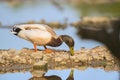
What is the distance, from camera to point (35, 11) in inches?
364

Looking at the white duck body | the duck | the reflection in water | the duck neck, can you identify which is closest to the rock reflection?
the duck

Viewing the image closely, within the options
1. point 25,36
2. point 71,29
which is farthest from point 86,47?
point 71,29

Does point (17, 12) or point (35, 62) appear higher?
point (17, 12)

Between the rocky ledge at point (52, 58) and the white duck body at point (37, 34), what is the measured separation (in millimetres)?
170

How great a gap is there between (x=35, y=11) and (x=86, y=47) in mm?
2980

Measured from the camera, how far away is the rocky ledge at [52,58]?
19.0ft

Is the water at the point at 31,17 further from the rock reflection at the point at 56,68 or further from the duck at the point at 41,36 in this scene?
the duck at the point at 41,36

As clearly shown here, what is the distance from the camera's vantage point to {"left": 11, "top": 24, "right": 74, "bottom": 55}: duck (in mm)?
6129

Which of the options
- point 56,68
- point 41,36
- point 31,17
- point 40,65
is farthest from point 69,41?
point 31,17

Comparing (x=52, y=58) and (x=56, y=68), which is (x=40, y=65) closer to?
(x=56, y=68)

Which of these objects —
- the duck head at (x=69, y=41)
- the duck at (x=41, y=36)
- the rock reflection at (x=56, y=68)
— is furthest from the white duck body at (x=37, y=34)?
the rock reflection at (x=56, y=68)

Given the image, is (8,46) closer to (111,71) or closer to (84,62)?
(84,62)

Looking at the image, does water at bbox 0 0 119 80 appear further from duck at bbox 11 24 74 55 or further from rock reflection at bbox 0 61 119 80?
duck at bbox 11 24 74 55

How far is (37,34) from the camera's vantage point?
6.09 m
